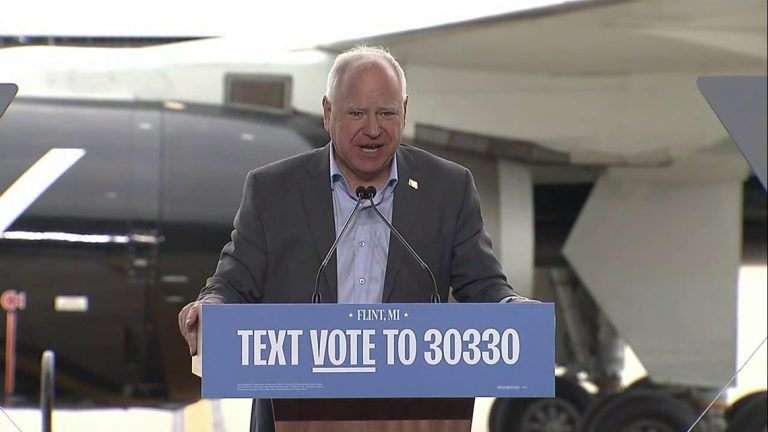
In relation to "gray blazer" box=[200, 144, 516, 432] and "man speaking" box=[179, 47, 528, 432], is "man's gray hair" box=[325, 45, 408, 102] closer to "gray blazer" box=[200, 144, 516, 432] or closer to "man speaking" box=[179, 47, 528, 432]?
"man speaking" box=[179, 47, 528, 432]

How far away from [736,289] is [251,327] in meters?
2.99

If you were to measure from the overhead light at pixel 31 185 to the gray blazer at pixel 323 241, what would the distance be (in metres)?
2.52

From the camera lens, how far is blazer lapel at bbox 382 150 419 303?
1.58 meters

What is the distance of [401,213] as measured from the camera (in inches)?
63.3

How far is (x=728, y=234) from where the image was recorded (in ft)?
13.3

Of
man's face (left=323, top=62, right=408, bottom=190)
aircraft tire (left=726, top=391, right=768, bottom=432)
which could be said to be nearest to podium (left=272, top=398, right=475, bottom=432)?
man's face (left=323, top=62, right=408, bottom=190)

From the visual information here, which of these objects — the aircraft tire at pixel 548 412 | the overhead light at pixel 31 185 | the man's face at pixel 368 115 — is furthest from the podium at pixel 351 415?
the overhead light at pixel 31 185

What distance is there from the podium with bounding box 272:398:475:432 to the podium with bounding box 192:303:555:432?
6cm

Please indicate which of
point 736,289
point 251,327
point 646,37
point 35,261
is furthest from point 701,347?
point 251,327

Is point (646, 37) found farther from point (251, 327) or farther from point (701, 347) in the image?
point (251, 327)

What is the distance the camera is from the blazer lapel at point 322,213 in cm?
158

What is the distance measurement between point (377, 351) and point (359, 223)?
0.28 m

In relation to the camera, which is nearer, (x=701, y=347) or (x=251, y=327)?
(x=251, y=327)

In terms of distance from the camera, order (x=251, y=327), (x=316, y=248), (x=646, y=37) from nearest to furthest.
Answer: (x=251, y=327) < (x=316, y=248) < (x=646, y=37)
